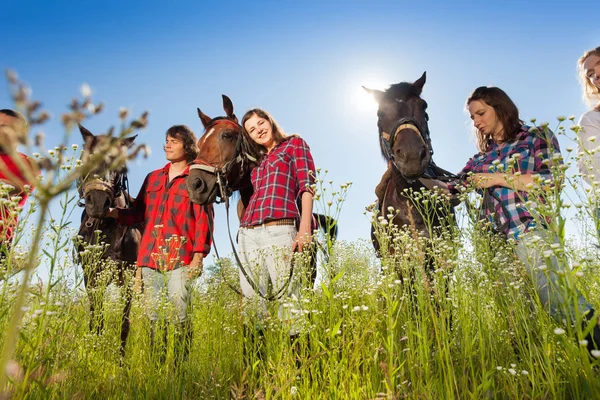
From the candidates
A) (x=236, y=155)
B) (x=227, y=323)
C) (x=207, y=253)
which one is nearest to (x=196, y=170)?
(x=236, y=155)

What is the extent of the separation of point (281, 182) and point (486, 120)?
204 centimetres

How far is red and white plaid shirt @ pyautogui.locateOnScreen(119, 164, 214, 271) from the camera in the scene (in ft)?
14.1

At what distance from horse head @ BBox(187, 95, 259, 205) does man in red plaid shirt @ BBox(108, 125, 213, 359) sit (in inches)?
12.7

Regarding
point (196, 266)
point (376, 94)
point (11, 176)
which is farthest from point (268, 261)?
point (11, 176)

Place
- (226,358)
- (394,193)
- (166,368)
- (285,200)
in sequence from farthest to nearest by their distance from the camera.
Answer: (394,193) → (285,200) → (226,358) → (166,368)

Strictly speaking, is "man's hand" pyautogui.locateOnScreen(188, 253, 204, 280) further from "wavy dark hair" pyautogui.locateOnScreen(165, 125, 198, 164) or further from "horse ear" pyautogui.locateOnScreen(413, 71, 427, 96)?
"horse ear" pyautogui.locateOnScreen(413, 71, 427, 96)

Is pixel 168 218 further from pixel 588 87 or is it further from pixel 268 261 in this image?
pixel 588 87

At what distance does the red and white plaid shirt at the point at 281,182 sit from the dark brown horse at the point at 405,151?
0.82 meters

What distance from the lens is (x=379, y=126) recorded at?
4449 millimetres

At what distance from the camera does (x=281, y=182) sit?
3.88 m

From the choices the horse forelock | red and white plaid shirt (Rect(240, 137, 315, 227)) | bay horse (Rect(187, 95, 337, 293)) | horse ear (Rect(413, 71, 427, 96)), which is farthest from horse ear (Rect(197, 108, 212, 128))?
horse ear (Rect(413, 71, 427, 96))

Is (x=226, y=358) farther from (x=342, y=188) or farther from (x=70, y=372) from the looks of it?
(x=342, y=188)

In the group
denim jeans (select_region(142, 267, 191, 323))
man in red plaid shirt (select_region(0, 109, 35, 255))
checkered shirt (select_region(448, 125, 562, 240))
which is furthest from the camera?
denim jeans (select_region(142, 267, 191, 323))

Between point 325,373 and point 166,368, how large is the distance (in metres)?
1.07
